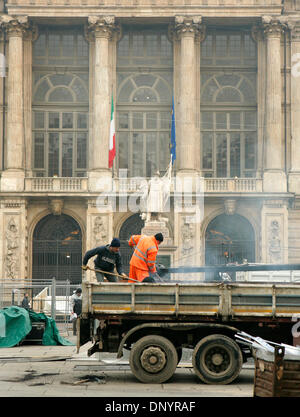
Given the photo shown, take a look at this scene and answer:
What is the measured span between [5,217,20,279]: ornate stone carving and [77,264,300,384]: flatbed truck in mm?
30056

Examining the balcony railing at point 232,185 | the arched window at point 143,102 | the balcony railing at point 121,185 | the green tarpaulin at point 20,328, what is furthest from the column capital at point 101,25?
the green tarpaulin at point 20,328

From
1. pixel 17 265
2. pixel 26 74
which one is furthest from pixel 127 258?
pixel 26 74

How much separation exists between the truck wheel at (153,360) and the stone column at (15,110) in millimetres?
31467

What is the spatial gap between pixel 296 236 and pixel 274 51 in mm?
10613

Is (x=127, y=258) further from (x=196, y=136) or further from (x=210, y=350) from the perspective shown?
(x=210, y=350)

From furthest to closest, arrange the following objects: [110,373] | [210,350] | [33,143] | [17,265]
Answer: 1. [33,143]
2. [17,265]
3. [110,373]
4. [210,350]

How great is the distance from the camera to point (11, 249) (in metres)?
45.2

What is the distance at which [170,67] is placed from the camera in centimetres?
4844

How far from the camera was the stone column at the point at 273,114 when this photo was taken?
150 feet

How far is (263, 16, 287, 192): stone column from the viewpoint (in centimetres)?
4584

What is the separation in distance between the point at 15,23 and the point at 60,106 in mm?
5428

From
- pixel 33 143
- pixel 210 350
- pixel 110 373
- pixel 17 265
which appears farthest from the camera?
pixel 33 143

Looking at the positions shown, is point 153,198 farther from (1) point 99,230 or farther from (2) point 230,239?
(2) point 230,239

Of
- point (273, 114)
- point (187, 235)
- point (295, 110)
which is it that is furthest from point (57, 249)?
point (295, 110)
